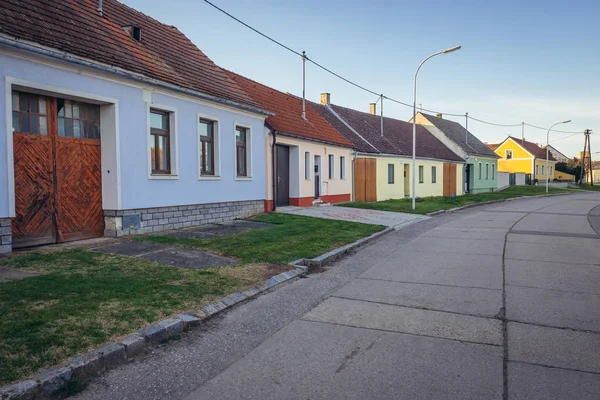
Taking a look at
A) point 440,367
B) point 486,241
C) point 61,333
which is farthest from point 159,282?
point 486,241

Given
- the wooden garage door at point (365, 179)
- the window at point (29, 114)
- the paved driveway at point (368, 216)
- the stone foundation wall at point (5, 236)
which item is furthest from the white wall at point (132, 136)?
the wooden garage door at point (365, 179)

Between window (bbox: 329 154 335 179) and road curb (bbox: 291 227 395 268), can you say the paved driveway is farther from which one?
window (bbox: 329 154 335 179)

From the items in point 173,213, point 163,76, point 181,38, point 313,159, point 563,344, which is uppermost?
point 181,38

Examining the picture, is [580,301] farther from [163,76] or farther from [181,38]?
[181,38]

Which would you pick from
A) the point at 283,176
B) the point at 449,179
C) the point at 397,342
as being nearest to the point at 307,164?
the point at 283,176

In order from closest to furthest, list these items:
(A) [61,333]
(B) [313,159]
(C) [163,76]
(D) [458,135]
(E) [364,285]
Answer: (A) [61,333] → (E) [364,285] → (C) [163,76] → (B) [313,159] → (D) [458,135]

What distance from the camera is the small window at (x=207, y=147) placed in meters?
14.4

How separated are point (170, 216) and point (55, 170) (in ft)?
11.4

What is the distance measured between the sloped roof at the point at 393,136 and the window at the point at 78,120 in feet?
67.0

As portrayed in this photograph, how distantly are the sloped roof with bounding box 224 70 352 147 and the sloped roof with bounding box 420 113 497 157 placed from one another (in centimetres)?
2236

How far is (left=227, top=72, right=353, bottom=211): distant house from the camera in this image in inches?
732

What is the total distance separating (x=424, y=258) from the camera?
9.90 m

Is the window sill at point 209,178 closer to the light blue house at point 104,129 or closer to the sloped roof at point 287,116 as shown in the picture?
the light blue house at point 104,129

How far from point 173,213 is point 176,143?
199cm
